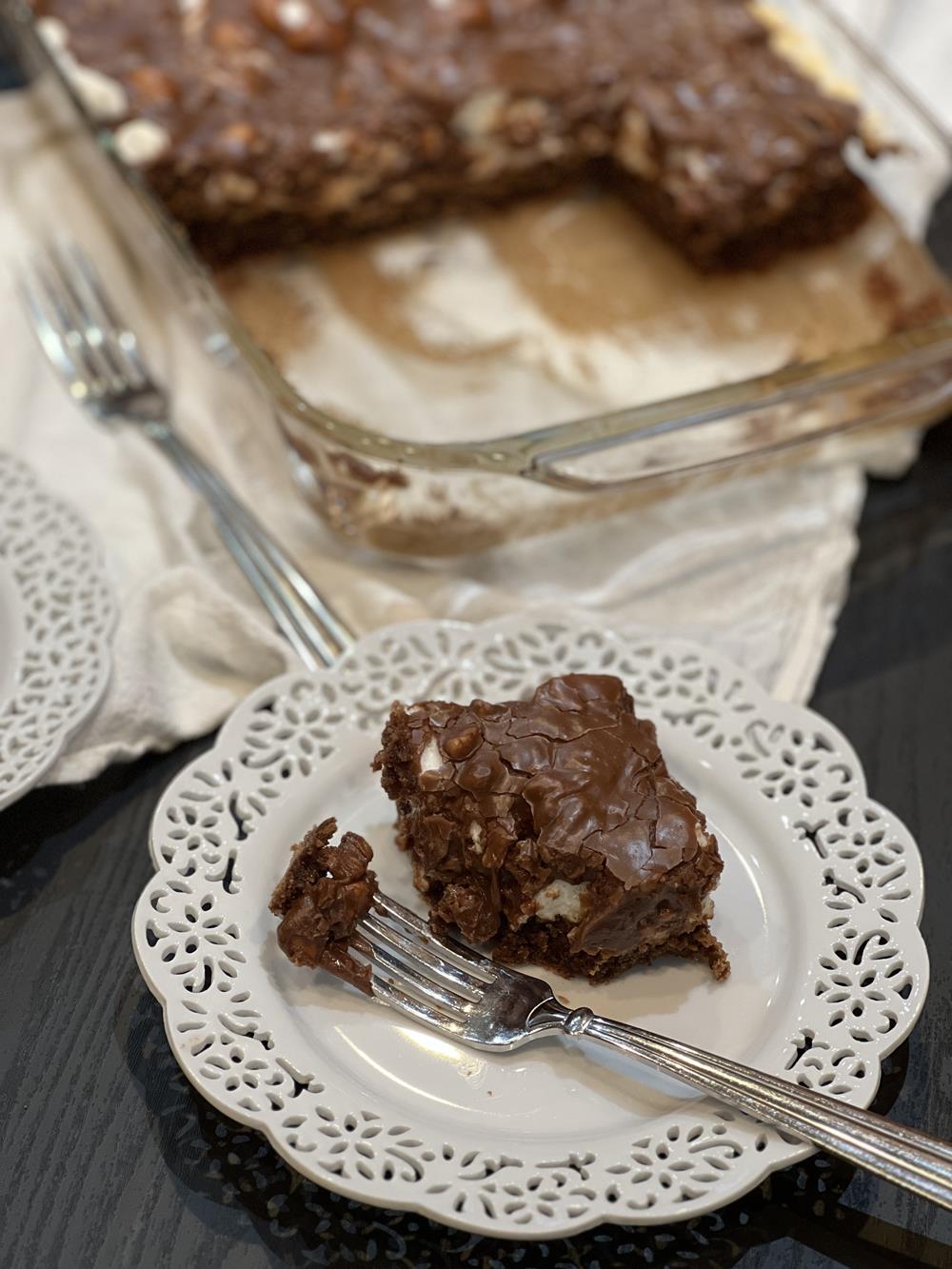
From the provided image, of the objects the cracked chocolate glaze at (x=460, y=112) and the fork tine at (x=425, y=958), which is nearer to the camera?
the fork tine at (x=425, y=958)

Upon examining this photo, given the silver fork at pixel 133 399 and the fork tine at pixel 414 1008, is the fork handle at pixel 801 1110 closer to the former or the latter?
the fork tine at pixel 414 1008

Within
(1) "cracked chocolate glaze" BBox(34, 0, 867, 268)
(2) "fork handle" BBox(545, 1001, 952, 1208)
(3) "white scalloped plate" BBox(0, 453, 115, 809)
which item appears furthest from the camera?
(1) "cracked chocolate glaze" BBox(34, 0, 867, 268)

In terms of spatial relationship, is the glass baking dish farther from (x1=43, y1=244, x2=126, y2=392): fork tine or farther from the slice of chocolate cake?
the slice of chocolate cake

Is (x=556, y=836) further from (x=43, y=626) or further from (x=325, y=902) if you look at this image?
(x=43, y=626)

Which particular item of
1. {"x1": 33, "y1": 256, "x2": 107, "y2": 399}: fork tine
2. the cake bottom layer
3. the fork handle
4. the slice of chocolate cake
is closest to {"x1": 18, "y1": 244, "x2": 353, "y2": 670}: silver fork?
{"x1": 33, "y1": 256, "x2": 107, "y2": 399}: fork tine

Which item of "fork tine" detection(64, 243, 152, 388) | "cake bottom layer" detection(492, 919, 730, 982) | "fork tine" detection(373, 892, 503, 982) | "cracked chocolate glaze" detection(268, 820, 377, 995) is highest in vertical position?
"fork tine" detection(64, 243, 152, 388)

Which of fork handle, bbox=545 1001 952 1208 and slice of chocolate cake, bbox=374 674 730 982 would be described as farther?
slice of chocolate cake, bbox=374 674 730 982

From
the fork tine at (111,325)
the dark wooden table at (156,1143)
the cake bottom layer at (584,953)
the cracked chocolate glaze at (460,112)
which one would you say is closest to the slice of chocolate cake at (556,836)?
the cake bottom layer at (584,953)

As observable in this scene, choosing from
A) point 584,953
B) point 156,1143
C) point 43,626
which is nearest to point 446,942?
point 584,953
